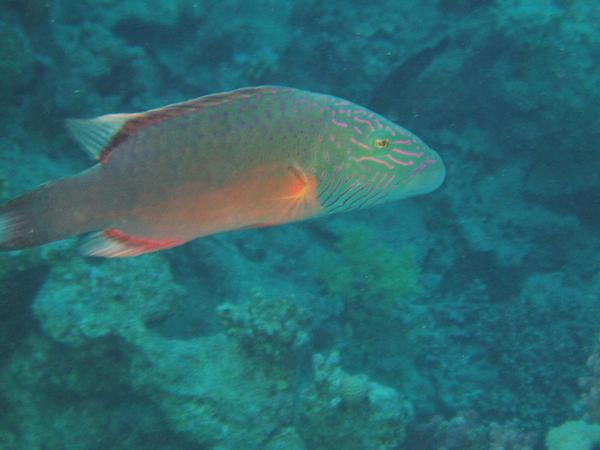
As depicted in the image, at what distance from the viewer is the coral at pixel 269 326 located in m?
4.85

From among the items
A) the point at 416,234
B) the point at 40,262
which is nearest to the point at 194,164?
the point at 40,262

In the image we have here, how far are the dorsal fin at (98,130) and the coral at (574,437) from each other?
229 inches

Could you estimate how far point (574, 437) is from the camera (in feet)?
16.6

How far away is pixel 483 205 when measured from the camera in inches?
344

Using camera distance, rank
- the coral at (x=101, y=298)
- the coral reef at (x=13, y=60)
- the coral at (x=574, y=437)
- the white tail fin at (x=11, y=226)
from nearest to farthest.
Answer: the white tail fin at (x=11, y=226) → the coral at (x=101, y=298) → the coral at (x=574, y=437) → the coral reef at (x=13, y=60)

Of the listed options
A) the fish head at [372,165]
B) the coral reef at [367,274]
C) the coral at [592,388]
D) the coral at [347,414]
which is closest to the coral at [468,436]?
the coral at [592,388]

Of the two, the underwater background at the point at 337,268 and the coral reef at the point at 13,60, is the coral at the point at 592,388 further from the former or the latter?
the coral reef at the point at 13,60

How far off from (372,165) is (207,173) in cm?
73

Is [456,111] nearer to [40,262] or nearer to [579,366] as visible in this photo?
[579,366]

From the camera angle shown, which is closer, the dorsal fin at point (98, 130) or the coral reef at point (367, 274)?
the dorsal fin at point (98, 130)

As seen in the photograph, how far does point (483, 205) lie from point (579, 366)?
341cm

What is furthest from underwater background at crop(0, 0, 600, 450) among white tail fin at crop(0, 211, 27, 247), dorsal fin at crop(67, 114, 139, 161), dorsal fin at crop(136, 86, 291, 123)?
dorsal fin at crop(136, 86, 291, 123)

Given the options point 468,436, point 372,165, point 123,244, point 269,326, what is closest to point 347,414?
point 269,326

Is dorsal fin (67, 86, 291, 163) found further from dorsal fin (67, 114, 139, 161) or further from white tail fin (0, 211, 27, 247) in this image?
white tail fin (0, 211, 27, 247)
